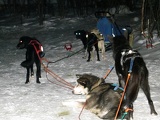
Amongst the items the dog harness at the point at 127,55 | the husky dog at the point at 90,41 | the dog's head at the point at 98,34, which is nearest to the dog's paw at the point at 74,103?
the dog harness at the point at 127,55

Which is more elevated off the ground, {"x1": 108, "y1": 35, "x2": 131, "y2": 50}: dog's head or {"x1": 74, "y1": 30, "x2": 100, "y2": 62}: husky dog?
{"x1": 108, "y1": 35, "x2": 131, "y2": 50}: dog's head

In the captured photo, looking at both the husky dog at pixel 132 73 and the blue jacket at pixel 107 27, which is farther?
the blue jacket at pixel 107 27

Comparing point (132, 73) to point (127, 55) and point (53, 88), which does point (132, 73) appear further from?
point (53, 88)

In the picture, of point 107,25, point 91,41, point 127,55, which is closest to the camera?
point 127,55

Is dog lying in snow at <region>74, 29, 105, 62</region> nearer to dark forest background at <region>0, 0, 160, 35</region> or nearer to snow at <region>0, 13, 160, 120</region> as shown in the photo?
snow at <region>0, 13, 160, 120</region>

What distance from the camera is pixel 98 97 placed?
4.57 m

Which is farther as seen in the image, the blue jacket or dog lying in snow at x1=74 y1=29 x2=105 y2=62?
the blue jacket

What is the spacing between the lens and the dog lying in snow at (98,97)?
430cm

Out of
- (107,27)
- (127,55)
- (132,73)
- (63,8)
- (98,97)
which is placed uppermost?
(127,55)

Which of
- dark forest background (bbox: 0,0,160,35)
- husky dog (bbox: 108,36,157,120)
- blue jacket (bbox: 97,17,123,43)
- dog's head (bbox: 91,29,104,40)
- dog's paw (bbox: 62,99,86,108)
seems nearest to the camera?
husky dog (bbox: 108,36,157,120)

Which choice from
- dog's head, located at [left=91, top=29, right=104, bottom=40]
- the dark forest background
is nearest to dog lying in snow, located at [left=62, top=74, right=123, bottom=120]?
dog's head, located at [left=91, top=29, right=104, bottom=40]

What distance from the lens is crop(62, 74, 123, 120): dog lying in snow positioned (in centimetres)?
430

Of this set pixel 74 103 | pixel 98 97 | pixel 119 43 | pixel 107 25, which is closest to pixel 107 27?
pixel 107 25

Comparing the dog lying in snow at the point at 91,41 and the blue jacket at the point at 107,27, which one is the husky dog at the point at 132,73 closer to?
the dog lying in snow at the point at 91,41
